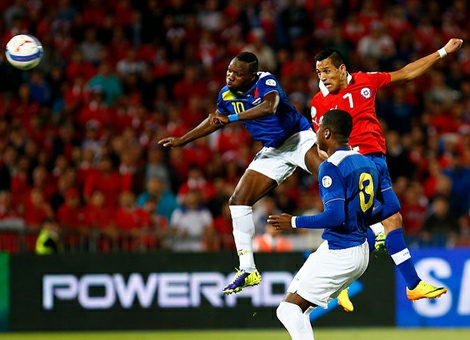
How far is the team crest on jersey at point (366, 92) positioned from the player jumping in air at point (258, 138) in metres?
0.72

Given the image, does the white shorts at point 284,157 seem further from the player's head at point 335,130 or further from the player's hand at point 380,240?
the player's head at point 335,130

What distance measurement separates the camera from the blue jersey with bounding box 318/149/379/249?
7.91m

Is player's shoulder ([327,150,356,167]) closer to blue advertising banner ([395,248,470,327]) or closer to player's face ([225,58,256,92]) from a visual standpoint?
player's face ([225,58,256,92])

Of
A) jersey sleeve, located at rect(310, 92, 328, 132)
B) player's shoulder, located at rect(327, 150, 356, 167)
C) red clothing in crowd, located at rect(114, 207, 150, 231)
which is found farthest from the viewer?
red clothing in crowd, located at rect(114, 207, 150, 231)

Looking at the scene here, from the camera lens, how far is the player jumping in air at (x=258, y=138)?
31.3 ft

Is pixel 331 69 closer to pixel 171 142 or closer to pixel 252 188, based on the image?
pixel 252 188

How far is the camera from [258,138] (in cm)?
1002

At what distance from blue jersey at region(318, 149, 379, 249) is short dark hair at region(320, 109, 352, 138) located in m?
0.16

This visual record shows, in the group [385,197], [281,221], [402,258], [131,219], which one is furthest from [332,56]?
[131,219]

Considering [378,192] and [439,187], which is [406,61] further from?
[378,192]

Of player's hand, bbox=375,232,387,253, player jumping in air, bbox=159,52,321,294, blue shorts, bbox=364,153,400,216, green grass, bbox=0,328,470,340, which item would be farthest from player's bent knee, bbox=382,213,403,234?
green grass, bbox=0,328,470,340

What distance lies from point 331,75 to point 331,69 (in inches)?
2.4

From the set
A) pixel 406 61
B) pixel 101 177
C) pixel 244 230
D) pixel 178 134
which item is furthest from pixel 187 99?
pixel 244 230

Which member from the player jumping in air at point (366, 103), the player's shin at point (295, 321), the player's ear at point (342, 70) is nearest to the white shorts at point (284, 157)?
the player jumping in air at point (366, 103)
